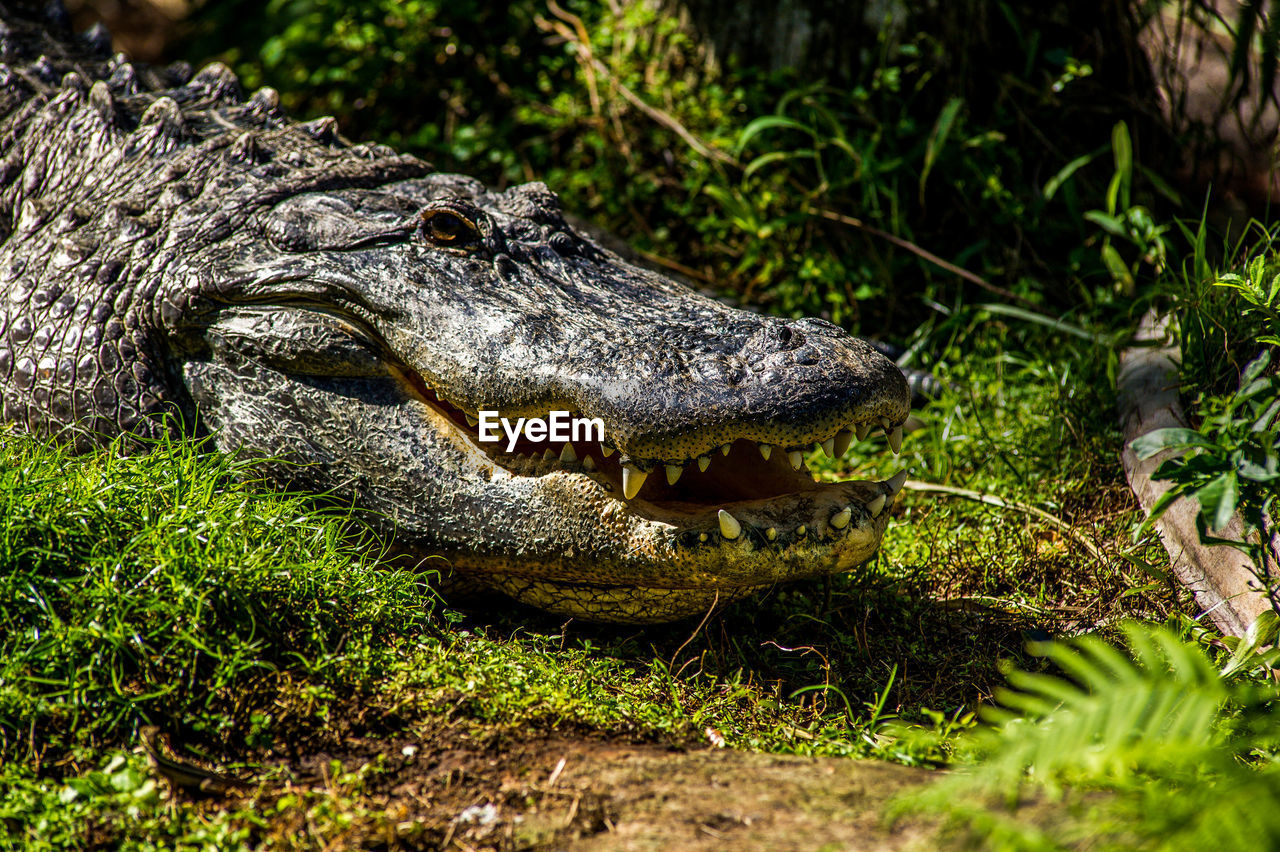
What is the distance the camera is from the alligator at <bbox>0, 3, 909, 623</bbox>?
2.57 m

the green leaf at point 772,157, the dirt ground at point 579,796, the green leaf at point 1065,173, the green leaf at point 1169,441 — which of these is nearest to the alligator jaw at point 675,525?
the dirt ground at point 579,796

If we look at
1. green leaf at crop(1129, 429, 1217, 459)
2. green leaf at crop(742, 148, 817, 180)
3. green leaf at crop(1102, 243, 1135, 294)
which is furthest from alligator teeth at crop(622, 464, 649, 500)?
green leaf at crop(1102, 243, 1135, 294)

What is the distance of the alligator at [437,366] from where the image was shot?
2.57 metres

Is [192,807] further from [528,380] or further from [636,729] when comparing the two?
[528,380]

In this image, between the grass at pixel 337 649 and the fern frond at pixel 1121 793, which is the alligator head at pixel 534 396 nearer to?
the grass at pixel 337 649

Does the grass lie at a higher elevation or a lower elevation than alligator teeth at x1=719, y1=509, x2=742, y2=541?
lower

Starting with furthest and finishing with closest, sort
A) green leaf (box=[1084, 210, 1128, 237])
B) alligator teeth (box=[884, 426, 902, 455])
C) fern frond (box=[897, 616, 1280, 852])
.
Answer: green leaf (box=[1084, 210, 1128, 237]) < alligator teeth (box=[884, 426, 902, 455]) < fern frond (box=[897, 616, 1280, 852])

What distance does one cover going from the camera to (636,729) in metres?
2.48

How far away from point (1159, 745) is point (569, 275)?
215cm

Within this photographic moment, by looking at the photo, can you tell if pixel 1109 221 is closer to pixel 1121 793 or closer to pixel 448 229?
pixel 448 229

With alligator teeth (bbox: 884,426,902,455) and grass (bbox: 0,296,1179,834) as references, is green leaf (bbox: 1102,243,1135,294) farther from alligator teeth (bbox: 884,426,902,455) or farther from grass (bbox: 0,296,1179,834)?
alligator teeth (bbox: 884,426,902,455)

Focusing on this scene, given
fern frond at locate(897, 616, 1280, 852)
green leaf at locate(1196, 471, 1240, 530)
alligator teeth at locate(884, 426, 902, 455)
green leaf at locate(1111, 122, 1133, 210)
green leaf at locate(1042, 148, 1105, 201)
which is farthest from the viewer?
green leaf at locate(1042, 148, 1105, 201)

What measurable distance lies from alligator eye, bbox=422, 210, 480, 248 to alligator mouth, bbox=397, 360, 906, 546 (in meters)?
0.44

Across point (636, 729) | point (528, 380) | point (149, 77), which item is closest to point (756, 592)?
point (636, 729)
